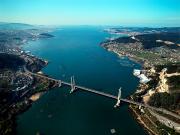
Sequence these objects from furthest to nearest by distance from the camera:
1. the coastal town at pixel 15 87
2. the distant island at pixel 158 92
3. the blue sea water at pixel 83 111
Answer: the coastal town at pixel 15 87 < the blue sea water at pixel 83 111 < the distant island at pixel 158 92

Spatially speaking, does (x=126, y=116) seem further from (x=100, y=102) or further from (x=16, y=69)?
(x=16, y=69)

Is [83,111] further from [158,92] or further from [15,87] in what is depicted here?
[15,87]

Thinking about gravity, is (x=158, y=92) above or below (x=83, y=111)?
above

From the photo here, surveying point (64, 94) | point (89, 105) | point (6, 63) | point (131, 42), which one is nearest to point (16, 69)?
point (6, 63)

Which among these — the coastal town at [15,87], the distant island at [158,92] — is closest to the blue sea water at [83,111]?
the coastal town at [15,87]

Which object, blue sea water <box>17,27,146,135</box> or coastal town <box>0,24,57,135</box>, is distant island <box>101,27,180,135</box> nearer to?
blue sea water <box>17,27,146,135</box>

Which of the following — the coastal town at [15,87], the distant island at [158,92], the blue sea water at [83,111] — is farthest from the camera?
the coastal town at [15,87]

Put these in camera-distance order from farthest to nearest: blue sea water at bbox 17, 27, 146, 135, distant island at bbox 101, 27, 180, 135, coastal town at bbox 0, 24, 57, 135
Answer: coastal town at bbox 0, 24, 57, 135 < blue sea water at bbox 17, 27, 146, 135 < distant island at bbox 101, 27, 180, 135

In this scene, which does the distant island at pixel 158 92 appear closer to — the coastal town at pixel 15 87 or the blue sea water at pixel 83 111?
the blue sea water at pixel 83 111

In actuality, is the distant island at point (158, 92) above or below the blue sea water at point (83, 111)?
above

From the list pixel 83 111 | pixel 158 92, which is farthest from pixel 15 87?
pixel 158 92

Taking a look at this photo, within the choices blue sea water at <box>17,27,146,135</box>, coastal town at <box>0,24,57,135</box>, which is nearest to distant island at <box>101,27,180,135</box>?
blue sea water at <box>17,27,146,135</box>
